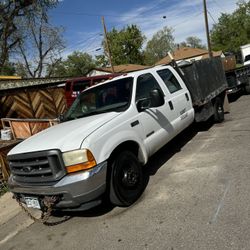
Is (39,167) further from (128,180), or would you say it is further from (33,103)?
(33,103)

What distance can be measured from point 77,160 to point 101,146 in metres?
0.38

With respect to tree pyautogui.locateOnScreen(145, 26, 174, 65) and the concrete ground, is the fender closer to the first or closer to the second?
the concrete ground

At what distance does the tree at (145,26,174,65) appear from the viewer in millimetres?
94688

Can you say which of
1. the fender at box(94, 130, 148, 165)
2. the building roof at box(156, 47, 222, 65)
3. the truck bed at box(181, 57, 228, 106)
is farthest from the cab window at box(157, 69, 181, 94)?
the building roof at box(156, 47, 222, 65)

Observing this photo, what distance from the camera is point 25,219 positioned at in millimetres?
5383

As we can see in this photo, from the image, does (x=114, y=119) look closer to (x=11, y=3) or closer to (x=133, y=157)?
(x=133, y=157)

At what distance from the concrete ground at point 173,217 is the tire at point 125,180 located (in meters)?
0.15

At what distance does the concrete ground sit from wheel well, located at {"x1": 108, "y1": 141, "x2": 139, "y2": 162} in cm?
66

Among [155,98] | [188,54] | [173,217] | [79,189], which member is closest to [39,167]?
[79,189]

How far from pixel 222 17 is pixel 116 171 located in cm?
7254

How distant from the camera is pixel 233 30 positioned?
6788 cm

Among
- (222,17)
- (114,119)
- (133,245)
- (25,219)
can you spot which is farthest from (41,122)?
(222,17)

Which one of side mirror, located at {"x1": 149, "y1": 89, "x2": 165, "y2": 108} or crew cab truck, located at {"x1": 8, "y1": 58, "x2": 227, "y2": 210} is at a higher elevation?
side mirror, located at {"x1": 149, "y1": 89, "x2": 165, "y2": 108}

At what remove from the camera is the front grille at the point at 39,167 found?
421 cm
